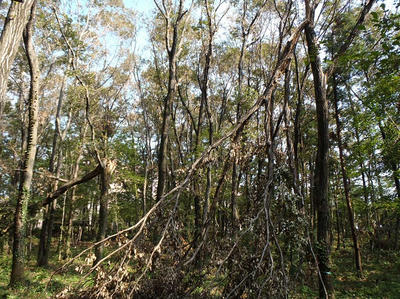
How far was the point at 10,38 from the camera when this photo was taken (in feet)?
12.9

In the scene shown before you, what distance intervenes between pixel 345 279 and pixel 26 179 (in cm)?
1501

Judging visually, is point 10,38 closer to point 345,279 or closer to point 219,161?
point 219,161

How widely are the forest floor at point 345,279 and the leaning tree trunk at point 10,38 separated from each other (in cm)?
579

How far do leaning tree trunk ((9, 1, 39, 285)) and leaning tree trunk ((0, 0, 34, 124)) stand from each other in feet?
16.1

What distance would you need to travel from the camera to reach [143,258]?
2.59 m

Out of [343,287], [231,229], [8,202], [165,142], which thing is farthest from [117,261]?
[343,287]

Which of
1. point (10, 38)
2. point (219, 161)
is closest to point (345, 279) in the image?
point (219, 161)

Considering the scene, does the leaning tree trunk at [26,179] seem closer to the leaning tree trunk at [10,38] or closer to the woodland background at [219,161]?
the woodland background at [219,161]

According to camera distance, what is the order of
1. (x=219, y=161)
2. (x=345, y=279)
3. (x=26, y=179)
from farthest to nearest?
(x=345, y=279)
(x=26, y=179)
(x=219, y=161)

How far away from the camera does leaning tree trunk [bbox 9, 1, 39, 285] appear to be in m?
8.34

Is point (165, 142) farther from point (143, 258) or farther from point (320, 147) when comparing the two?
point (143, 258)

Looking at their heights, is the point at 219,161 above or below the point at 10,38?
below

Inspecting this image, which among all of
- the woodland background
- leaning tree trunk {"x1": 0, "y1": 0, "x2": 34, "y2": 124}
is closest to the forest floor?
the woodland background

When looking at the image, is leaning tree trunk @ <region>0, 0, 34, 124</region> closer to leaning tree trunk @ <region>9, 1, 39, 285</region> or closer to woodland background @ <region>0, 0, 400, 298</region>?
woodland background @ <region>0, 0, 400, 298</region>
